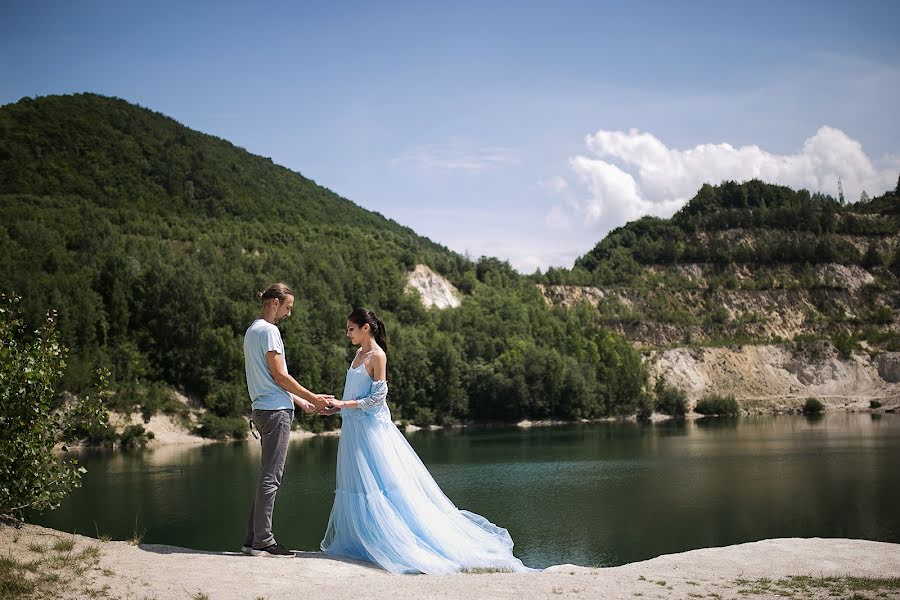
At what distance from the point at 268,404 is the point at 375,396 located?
1243 mm

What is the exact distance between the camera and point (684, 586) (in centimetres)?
904

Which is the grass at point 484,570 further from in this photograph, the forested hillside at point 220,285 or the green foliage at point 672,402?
the green foliage at point 672,402

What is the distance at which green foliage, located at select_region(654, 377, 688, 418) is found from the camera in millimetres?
91312

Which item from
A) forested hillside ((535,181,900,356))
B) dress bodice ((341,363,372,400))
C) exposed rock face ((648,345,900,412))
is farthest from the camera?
forested hillside ((535,181,900,356))

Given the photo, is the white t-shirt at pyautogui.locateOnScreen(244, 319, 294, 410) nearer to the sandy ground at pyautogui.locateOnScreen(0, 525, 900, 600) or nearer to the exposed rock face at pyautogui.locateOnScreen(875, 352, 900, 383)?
the sandy ground at pyautogui.locateOnScreen(0, 525, 900, 600)

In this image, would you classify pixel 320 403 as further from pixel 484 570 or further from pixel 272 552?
pixel 484 570

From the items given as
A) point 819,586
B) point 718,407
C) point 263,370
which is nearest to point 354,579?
point 263,370

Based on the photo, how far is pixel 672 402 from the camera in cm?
9138

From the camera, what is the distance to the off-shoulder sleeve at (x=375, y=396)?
32.5 feet

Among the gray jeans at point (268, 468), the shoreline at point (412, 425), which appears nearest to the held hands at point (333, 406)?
the gray jeans at point (268, 468)

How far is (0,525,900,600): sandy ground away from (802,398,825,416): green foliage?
296 ft

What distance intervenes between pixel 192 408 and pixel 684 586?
195 feet

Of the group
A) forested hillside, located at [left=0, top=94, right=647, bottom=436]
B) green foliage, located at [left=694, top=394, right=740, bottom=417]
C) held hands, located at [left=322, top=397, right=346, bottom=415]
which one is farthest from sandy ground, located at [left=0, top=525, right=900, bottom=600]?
green foliage, located at [left=694, top=394, right=740, bottom=417]

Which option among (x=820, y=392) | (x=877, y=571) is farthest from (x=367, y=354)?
(x=820, y=392)
